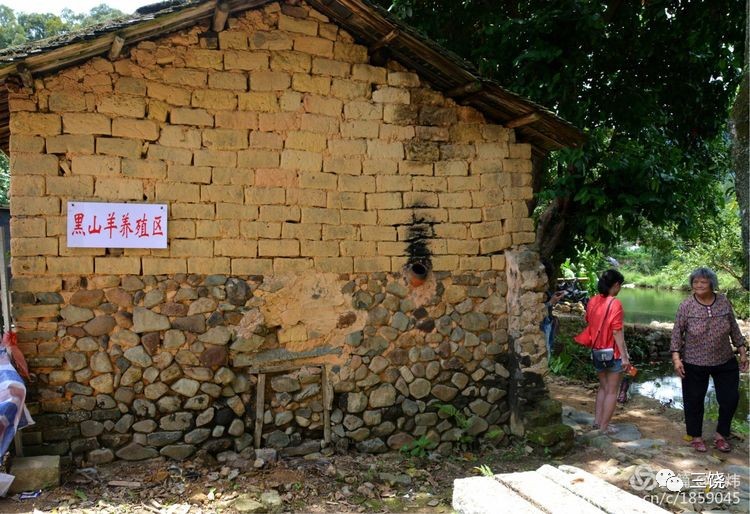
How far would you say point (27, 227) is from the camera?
410 centimetres

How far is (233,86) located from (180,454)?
10.1ft

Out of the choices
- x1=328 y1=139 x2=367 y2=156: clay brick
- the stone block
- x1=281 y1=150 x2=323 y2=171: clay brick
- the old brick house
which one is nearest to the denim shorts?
the old brick house

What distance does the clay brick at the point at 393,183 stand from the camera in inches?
194

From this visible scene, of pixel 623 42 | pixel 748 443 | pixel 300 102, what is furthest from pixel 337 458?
pixel 623 42

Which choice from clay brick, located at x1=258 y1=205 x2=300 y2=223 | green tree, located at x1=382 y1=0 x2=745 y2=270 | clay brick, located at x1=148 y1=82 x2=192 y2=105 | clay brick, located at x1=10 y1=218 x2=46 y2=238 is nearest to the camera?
clay brick, located at x1=10 y1=218 x2=46 y2=238

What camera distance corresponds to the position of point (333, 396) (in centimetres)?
478

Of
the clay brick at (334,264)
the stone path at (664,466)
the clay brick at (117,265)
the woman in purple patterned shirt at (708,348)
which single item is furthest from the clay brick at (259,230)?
the woman in purple patterned shirt at (708,348)

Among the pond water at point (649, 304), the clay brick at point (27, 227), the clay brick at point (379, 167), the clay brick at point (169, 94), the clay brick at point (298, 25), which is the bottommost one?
the pond water at point (649, 304)

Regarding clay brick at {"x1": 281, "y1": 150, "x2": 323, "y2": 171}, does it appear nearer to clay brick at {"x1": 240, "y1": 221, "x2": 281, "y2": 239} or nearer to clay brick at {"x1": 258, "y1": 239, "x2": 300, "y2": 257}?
clay brick at {"x1": 240, "y1": 221, "x2": 281, "y2": 239}

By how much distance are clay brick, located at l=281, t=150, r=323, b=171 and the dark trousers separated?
3.77 meters

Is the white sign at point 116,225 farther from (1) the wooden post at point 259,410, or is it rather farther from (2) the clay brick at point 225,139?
(1) the wooden post at point 259,410

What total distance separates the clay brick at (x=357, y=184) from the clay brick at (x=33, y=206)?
7.43 ft

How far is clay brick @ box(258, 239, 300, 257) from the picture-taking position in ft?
15.1

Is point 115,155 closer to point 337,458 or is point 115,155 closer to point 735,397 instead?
point 337,458
